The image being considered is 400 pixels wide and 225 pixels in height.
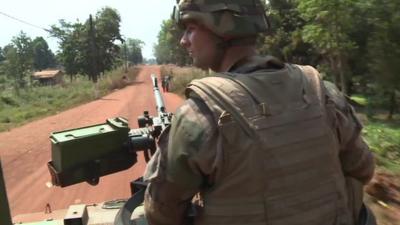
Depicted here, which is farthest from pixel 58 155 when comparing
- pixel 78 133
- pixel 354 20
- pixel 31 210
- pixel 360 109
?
pixel 360 109

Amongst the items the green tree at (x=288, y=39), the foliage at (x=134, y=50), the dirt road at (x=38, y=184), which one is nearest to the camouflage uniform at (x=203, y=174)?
the dirt road at (x=38, y=184)

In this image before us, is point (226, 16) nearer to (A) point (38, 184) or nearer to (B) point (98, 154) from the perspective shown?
(B) point (98, 154)

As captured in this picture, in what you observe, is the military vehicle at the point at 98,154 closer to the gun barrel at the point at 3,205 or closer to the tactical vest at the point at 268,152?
the gun barrel at the point at 3,205

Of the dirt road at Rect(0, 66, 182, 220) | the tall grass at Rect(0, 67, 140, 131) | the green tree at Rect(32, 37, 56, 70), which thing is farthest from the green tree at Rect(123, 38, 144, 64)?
the dirt road at Rect(0, 66, 182, 220)

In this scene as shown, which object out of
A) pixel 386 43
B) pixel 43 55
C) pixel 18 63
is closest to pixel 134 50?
pixel 43 55

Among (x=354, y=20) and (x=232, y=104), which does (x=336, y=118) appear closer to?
(x=232, y=104)

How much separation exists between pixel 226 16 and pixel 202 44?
125 millimetres

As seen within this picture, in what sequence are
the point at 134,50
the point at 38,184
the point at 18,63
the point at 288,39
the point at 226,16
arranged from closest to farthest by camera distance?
the point at 226,16 → the point at 38,184 → the point at 288,39 → the point at 18,63 → the point at 134,50

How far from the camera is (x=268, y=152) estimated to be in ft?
5.11

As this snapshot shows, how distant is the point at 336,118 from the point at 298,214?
0.34 meters

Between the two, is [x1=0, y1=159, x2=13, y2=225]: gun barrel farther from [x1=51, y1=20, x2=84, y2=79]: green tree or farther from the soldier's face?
[x1=51, y1=20, x2=84, y2=79]: green tree

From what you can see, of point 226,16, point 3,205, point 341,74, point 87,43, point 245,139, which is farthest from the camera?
point 87,43

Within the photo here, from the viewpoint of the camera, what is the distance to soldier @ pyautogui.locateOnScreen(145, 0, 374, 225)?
1.55m

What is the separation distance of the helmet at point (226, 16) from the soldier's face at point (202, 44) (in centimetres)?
3
